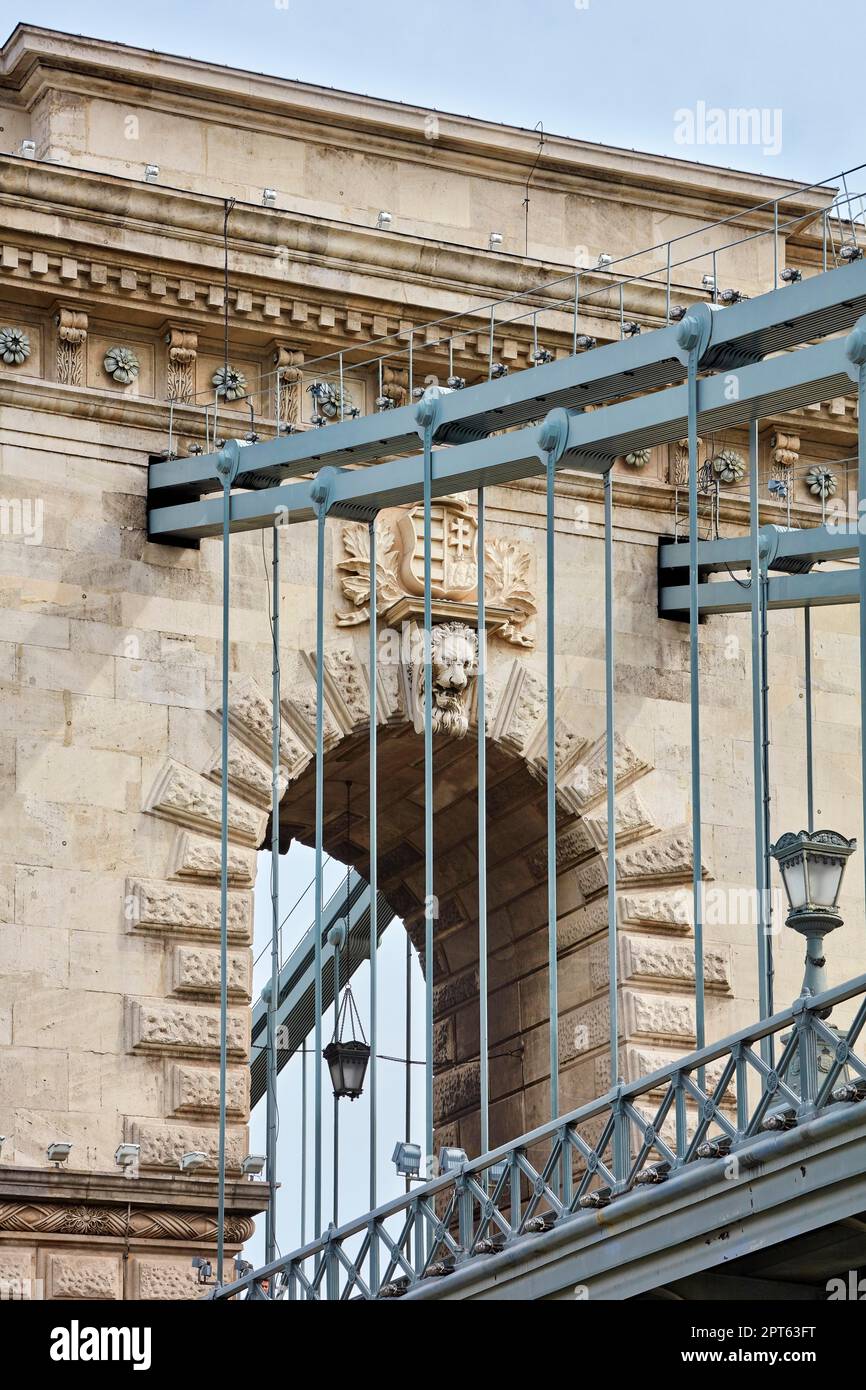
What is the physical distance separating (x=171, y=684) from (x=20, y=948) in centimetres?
252

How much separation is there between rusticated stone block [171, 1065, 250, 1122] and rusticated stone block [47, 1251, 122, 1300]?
4.16ft

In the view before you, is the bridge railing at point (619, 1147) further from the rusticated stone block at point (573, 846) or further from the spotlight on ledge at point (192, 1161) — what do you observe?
the rusticated stone block at point (573, 846)

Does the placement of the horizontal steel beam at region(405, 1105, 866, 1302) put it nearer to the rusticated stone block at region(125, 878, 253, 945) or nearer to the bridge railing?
the bridge railing

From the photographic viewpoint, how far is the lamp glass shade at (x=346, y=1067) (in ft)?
85.8

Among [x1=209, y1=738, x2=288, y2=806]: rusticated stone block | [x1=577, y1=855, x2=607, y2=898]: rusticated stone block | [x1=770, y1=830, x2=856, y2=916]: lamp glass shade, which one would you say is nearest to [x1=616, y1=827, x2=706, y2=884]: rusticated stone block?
[x1=577, y1=855, x2=607, y2=898]: rusticated stone block

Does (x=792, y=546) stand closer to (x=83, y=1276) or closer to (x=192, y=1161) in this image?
(x=192, y=1161)

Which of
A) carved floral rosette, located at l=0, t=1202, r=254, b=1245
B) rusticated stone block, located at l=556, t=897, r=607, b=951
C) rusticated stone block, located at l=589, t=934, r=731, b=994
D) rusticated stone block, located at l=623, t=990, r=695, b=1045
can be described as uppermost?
rusticated stone block, located at l=556, t=897, r=607, b=951

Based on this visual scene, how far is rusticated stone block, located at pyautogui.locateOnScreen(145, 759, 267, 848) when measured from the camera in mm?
24766

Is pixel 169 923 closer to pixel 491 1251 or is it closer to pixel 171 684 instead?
pixel 171 684

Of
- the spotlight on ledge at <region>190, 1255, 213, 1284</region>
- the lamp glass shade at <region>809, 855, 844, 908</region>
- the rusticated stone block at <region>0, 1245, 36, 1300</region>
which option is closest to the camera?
the lamp glass shade at <region>809, 855, 844, 908</region>

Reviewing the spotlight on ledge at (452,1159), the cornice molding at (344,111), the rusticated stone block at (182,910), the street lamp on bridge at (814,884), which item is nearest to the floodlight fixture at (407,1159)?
the spotlight on ledge at (452,1159)

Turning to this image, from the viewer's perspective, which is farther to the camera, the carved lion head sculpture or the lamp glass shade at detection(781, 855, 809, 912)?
the carved lion head sculpture

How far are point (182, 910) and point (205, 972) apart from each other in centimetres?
50
